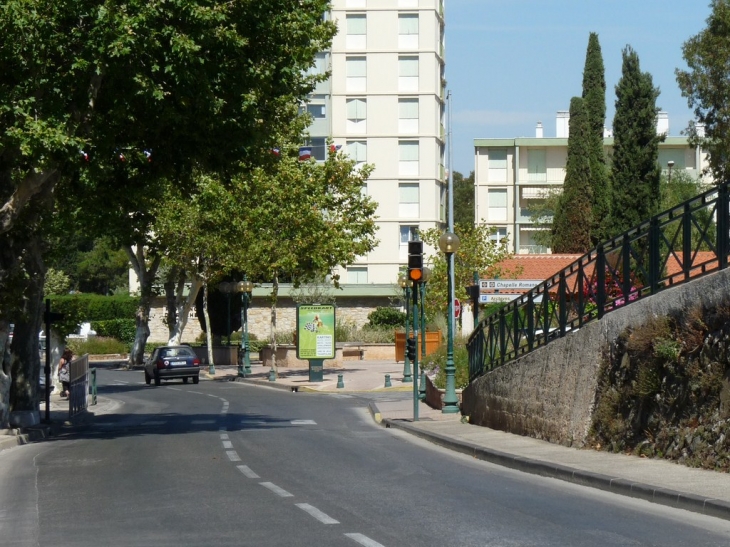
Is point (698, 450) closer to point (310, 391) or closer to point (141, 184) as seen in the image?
point (141, 184)

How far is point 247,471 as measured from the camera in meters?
14.3

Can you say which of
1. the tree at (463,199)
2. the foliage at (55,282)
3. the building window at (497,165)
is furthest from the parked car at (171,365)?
the tree at (463,199)

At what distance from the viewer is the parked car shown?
1865 inches

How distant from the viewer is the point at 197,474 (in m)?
14.0

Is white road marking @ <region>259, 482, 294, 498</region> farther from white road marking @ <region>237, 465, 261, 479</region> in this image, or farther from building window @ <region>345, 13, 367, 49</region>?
building window @ <region>345, 13, 367, 49</region>

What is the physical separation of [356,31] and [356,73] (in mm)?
2725

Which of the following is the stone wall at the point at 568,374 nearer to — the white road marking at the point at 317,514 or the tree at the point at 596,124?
the white road marking at the point at 317,514

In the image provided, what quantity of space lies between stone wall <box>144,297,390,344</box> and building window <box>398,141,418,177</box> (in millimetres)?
8560

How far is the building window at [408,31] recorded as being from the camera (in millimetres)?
73875

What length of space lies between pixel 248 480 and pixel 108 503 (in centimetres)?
220

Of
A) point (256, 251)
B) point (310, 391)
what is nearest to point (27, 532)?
point (310, 391)

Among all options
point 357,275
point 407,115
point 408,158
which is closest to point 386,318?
point 357,275

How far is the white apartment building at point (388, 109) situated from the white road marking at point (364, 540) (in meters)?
65.6

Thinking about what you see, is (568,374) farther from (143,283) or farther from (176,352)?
(143,283)
